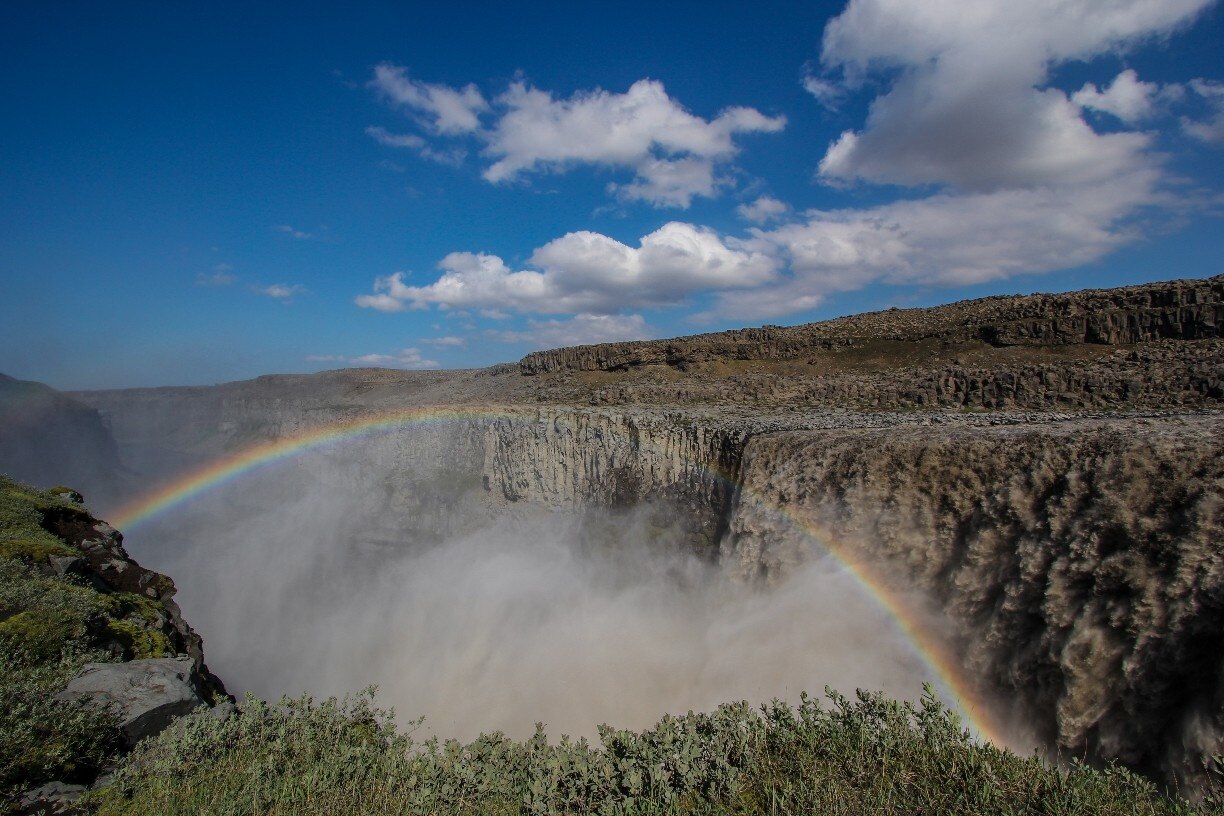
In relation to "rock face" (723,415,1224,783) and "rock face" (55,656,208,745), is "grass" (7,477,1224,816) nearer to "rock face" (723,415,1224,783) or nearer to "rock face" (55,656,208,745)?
"rock face" (55,656,208,745)

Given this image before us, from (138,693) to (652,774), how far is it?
5.69 meters

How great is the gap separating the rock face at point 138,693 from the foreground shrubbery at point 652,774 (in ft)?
1.94

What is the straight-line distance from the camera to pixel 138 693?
233 inches

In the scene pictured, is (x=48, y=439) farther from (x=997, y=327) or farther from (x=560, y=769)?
(x=997, y=327)

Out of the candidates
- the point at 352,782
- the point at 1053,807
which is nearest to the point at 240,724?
the point at 352,782

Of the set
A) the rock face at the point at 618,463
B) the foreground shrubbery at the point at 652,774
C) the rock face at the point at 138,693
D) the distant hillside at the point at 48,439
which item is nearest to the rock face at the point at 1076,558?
the foreground shrubbery at the point at 652,774

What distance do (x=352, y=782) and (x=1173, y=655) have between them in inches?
343

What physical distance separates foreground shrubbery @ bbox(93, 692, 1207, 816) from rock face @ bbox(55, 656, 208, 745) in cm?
59

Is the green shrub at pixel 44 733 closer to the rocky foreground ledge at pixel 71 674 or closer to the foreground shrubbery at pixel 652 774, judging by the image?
the rocky foreground ledge at pixel 71 674

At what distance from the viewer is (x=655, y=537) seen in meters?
21.3

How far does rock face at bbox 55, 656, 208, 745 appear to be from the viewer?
5531 millimetres

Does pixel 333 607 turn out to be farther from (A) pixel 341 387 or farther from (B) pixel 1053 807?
(A) pixel 341 387

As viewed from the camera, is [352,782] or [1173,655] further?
[1173,655]

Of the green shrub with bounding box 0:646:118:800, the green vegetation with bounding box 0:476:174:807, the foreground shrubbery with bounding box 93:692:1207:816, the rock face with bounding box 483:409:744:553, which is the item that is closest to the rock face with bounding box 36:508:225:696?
the green vegetation with bounding box 0:476:174:807
